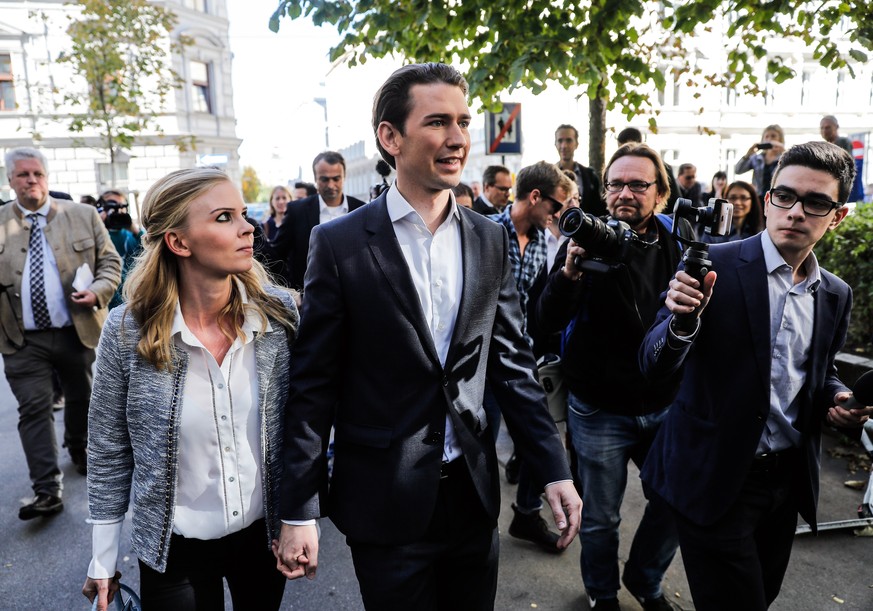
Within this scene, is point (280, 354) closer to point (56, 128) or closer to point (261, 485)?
point (261, 485)

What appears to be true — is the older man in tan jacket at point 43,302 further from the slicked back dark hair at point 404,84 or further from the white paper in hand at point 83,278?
the slicked back dark hair at point 404,84

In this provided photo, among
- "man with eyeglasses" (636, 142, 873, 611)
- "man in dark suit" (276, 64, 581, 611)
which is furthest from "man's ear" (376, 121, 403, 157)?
"man with eyeglasses" (636, 142, 873, 611)

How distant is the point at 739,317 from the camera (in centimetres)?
231

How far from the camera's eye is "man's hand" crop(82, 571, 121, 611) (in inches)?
79.2

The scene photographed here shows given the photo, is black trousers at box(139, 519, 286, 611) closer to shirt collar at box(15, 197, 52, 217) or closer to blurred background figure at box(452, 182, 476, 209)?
shirt collar at box(15, 197, 52, 217)

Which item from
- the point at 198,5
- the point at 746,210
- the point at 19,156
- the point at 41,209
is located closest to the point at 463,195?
the point at 746,210

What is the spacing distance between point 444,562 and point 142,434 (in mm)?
1001

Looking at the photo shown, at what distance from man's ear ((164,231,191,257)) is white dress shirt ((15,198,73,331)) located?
3209 mm

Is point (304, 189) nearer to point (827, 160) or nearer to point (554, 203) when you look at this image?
point (554, 203)

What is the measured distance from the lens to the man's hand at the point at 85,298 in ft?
15.1

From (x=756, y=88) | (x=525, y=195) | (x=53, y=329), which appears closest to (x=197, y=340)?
(x=525, y=195)

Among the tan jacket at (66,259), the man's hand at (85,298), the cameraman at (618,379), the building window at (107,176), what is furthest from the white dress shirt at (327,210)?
the building window at (107,176)

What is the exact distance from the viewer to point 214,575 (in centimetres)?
214

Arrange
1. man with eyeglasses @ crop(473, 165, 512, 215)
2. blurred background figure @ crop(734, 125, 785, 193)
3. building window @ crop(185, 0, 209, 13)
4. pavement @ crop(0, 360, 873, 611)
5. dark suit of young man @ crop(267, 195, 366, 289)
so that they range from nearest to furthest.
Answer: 1. pavement @ crop(0, 360, 873, 611)
2. dark suit of young man @ crop(267, 195, 366, 289)
3. man with eyeglasses @ crop(473, 165, 512, 215)
4. blurred background figure @ crop(734, 125, 785, 193)
5. building window @ crop(185, 0, 209, 13)
